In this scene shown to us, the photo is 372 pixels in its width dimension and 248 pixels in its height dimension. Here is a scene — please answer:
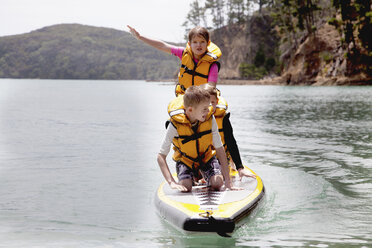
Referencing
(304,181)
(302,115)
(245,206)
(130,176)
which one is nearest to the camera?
(245,206)

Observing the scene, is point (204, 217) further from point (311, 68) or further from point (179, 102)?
point (311, 68)

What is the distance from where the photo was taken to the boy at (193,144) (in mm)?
4941

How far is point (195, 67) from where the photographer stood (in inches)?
244

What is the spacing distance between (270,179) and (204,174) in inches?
90.8

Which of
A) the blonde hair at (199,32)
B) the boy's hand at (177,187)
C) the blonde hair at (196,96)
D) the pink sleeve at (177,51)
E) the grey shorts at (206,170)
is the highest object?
the blonde hair at (199,32)

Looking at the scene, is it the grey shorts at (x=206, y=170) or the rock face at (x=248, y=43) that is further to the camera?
the rock face at (x=248, y=43)

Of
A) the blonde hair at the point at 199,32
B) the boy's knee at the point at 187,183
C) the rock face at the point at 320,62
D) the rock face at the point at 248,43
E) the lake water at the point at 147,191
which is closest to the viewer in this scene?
the lake water at the point at 147,191

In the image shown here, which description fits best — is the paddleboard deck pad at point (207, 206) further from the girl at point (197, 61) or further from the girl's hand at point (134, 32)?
the girl's hand at point (134, 32)

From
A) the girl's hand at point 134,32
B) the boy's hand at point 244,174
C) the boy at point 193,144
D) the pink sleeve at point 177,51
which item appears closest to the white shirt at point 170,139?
the boy at point 193,144

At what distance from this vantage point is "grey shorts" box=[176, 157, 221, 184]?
5.28 metres

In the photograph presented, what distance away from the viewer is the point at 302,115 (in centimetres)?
1886

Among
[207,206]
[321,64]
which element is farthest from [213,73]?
[321,64]

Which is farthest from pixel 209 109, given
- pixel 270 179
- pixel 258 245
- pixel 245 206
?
pixel 270 179

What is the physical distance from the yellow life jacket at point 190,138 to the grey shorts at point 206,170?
5 cm
